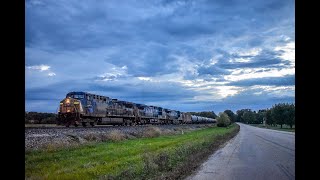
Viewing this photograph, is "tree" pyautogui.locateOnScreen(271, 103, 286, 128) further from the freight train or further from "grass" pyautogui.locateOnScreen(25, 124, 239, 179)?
the freight train

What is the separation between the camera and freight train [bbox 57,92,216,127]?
33531 mm

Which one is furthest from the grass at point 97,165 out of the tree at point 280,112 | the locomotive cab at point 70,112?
the locomotive cab at point 70,112

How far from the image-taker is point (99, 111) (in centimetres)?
3797

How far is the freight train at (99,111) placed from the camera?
33531 millimetres

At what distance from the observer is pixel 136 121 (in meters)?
53.6

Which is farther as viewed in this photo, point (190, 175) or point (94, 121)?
point (94, 121)

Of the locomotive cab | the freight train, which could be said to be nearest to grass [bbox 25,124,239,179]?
the locomotive cab

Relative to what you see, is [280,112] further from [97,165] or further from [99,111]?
[99,111]

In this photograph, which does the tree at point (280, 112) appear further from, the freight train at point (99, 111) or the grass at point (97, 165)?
the freight train at point (99, 111)

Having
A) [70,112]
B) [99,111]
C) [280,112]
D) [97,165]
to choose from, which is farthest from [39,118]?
[280,112]
